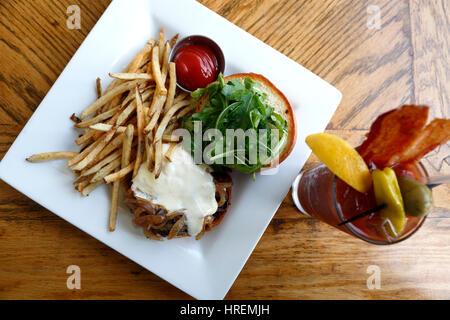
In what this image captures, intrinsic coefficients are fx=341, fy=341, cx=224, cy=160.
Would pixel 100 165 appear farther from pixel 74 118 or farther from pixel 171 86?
pixel 171 86

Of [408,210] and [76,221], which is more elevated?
[408,210]

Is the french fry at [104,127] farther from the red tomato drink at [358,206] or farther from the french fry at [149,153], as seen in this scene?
the red tomato drink at [358,206]

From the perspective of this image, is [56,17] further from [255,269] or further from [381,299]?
[381,299]

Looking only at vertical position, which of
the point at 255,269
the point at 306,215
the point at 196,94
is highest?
the point at 196,94

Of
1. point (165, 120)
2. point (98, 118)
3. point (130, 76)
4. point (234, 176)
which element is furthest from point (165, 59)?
point (234, 176)

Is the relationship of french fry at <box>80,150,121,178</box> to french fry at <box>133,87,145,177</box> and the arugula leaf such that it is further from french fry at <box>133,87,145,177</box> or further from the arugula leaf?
the arugula leaf
